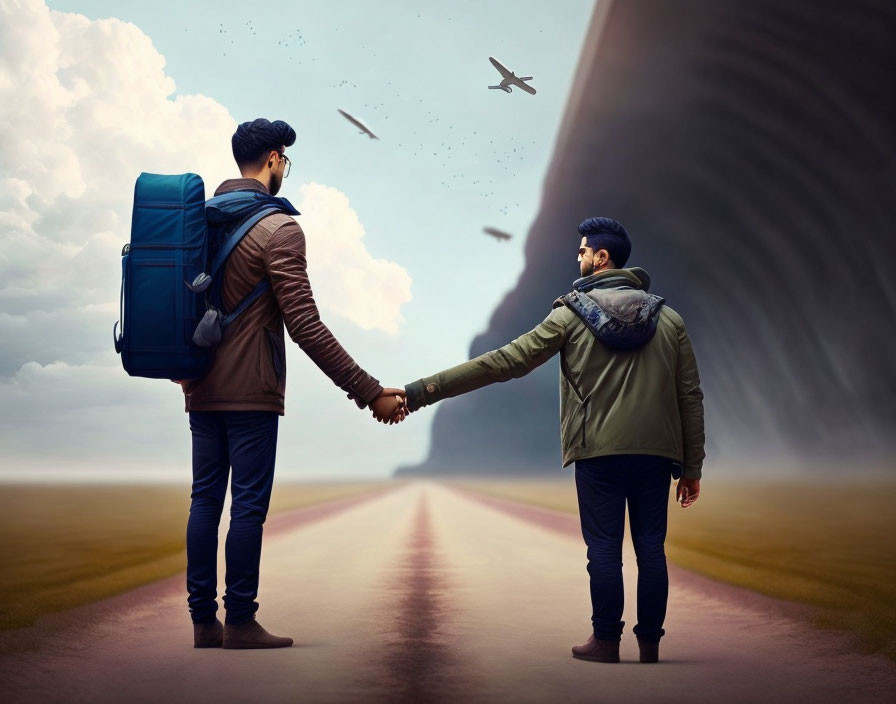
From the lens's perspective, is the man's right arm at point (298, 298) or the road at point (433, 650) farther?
the man's right arm at point (298, 298)

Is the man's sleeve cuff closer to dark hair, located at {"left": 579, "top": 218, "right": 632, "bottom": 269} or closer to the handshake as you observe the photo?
the handshake

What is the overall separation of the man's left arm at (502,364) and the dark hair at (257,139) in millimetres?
1402

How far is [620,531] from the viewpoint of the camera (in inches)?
153

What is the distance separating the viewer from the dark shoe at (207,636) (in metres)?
4.01

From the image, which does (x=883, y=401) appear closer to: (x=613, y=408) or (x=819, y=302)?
(x=819, y=302)

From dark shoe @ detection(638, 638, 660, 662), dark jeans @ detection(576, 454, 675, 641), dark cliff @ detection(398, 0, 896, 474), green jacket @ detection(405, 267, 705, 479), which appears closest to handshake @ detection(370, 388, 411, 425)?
green jacket @ detection(405, 267, 705, 479)

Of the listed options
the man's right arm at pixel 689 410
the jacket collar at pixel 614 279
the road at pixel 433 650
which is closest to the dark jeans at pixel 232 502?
the road at pixel 433 650

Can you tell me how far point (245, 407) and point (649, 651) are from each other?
2.12 m

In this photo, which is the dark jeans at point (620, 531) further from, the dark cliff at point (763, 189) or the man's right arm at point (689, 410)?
the dark cliff at point (763, 189)

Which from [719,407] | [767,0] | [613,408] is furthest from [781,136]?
[613,408]

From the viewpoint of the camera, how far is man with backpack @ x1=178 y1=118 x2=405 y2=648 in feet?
13.1

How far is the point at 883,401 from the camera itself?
17.8 m

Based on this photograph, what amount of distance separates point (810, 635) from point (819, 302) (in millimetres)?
15249

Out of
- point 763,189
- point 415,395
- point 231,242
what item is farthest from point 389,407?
point 763,189
